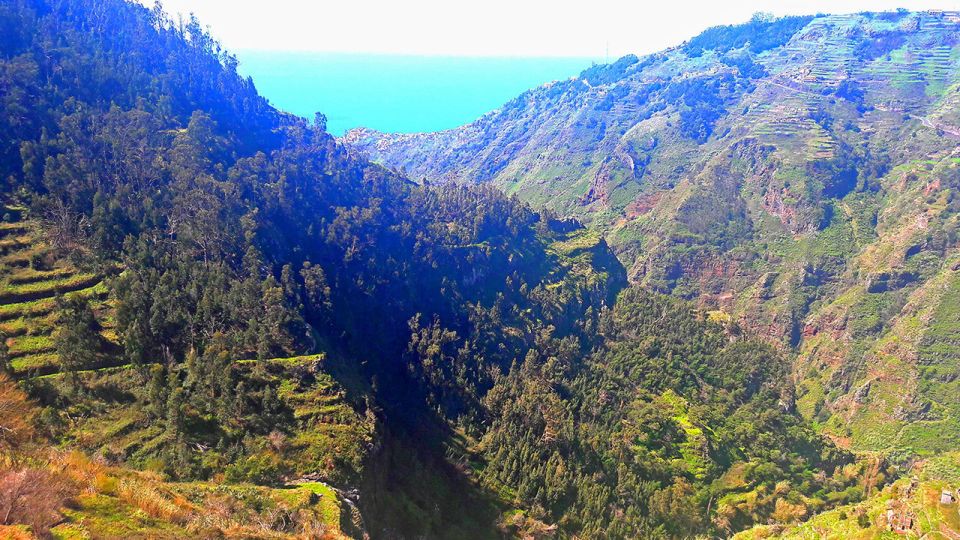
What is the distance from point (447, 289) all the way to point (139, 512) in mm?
70551

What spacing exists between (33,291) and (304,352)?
87.3 feet

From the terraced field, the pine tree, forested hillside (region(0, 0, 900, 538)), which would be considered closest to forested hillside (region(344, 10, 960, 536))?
forested hillside (region(0, 0, 900, 538))

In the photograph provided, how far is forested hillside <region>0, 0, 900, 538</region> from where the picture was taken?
124ft

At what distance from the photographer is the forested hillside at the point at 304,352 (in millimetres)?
37688

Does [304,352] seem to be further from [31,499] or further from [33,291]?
[31,499]

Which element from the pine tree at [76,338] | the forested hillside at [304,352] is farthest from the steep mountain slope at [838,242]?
the pine tree at [76,338]

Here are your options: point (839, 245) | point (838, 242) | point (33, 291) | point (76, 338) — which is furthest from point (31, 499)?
point (838, 242)

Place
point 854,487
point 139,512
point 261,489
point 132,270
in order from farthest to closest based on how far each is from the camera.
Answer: point 854,487 < point 132,270 < point 261,489 < point 139,512

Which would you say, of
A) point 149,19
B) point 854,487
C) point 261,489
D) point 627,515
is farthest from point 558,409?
point 149,19

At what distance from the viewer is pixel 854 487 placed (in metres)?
65.4

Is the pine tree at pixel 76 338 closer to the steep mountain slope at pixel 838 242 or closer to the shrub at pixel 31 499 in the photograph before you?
the shrub at pixel 31 499

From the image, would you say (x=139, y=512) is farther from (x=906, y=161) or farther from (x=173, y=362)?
(x=906, y=161)

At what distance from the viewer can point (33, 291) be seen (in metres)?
50.2

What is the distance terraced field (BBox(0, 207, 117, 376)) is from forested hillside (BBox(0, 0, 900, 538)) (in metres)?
0.27
